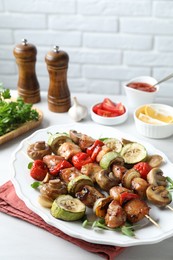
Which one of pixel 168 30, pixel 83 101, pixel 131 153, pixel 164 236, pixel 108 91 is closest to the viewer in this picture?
pixel 164 236

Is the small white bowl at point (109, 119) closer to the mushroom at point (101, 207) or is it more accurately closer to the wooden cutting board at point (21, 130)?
the wooden cutting board at point (21, 130)

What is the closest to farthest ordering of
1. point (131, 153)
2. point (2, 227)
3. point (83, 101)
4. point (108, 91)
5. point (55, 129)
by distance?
point (2, 227) → point (131, 153) → point (55, 129) → point (83, 101) → point (108, 91)

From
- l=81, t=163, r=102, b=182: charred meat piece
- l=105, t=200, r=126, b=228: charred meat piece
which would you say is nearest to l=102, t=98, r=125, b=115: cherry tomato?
l=81, t=163, r=102, b=182: charred meat piece

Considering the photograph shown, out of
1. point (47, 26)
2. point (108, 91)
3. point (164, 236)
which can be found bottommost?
point (108, 91)

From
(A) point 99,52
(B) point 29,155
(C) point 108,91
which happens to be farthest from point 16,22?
(B) point 29,155

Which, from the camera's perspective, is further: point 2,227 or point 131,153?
point 131,153

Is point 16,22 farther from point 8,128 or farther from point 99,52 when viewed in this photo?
point 8,128

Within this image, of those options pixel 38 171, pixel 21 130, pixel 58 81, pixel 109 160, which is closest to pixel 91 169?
pixel 109 160

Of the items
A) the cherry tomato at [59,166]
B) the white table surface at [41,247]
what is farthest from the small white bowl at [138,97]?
the white table surface at [41,247]
